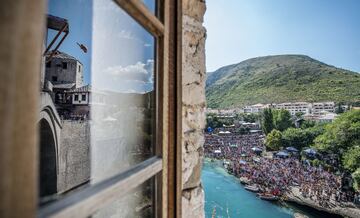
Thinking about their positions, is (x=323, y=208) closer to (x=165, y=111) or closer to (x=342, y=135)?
(x=342, y=135)

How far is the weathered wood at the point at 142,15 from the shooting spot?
699 millimetres

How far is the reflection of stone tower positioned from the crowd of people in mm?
15665

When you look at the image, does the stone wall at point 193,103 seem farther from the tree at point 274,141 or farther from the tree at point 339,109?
the tree at point 339,109

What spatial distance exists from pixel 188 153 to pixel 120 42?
2.20 feet

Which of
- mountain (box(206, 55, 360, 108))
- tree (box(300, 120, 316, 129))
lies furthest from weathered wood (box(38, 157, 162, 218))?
mountain (box(206, 55, 360, 108))

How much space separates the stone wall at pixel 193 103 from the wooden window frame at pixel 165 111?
155mm

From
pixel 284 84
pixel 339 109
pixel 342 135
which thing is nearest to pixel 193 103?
pixel 342 135

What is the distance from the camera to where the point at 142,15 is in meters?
0.77

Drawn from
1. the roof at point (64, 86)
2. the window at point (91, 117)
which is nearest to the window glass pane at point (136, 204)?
the window at point (91, 117)

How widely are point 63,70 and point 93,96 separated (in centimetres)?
90

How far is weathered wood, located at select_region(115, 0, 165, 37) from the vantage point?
70cm

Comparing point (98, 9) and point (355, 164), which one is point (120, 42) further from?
point (355, 164)

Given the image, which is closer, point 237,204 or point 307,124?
point 237,204

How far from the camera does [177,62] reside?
3.34 feet
